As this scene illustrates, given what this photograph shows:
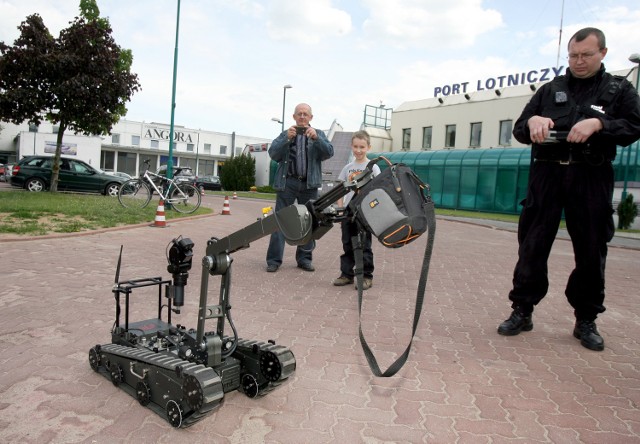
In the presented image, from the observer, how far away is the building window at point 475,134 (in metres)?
33.0

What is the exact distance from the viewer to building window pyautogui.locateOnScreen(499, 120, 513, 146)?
31.0 m

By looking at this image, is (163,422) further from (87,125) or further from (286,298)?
(87,125)

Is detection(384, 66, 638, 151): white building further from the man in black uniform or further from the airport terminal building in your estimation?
the man in black uniform

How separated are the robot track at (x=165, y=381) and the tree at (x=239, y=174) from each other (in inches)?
1627

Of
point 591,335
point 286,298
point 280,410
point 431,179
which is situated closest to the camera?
point 280,410

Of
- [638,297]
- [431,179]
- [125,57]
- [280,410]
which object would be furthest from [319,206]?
[431,179]

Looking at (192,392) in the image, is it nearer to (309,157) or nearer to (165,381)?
(165,381)

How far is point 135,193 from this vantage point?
14.5m

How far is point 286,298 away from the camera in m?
5.16

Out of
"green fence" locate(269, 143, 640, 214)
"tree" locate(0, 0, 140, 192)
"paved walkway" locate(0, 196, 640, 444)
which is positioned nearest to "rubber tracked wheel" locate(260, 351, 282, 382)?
"paved walkway" locate(0, 196, 640, 444)

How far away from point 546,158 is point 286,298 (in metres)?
2.86

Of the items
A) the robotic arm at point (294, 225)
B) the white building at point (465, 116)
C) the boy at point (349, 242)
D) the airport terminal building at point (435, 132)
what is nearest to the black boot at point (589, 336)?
the boy at point (349, 242)

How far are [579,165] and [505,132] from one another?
29.8 m

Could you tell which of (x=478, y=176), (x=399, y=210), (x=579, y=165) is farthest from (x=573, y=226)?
(x=478, y=176)
